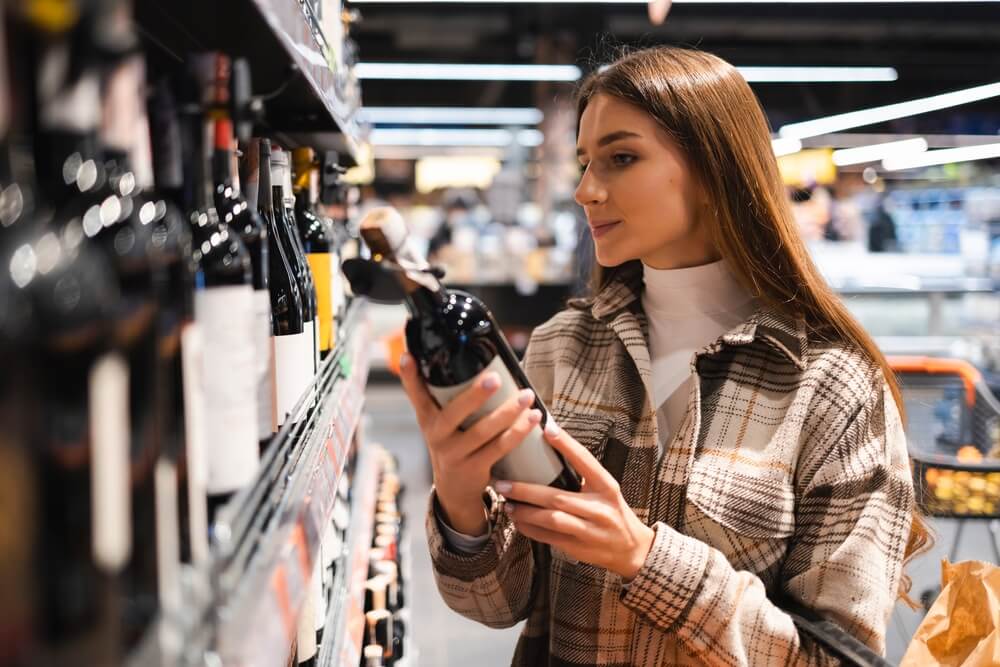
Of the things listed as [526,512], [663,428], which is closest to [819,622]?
[663,428]

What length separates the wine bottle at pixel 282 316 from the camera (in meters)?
1.05

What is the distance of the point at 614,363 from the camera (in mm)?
1520

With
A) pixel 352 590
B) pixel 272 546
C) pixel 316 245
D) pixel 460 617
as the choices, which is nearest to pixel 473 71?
pixel 460 617

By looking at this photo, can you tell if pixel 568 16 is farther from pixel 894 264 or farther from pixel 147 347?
pixel 147 347

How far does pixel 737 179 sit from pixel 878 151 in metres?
9.67

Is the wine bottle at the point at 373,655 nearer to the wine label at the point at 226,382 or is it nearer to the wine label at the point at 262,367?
the wine label at the point at 262,367

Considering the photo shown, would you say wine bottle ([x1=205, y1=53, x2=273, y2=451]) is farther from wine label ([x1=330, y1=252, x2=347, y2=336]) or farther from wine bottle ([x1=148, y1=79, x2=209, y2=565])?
wine label ([x1=330, y1=252, x2=347, y2=336])

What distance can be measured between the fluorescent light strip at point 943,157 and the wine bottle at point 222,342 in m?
8.20

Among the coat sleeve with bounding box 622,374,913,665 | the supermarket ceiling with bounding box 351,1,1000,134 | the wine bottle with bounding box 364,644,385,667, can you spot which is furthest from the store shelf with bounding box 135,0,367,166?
the supermarket ceiling with bounding box 351,1,1000,134

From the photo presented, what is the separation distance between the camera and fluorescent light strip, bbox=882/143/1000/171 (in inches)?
305

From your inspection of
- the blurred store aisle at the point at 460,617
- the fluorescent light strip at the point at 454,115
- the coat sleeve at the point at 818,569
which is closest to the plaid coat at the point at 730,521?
the coat sleeve at the point at 818,569

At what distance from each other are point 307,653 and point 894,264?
8883 mm

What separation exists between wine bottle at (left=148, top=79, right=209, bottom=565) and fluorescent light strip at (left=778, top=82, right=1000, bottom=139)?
352 inches

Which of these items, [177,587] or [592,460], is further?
[592,460]
